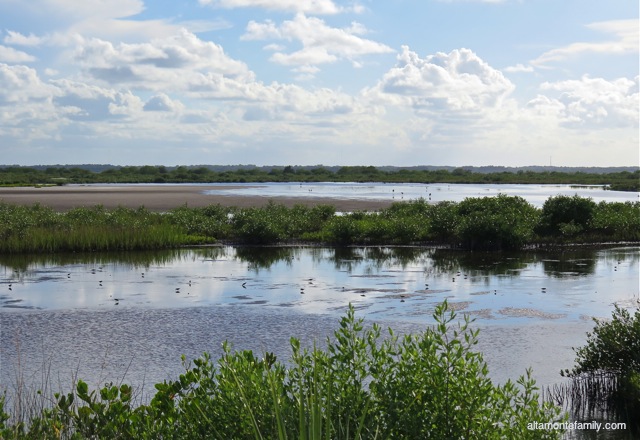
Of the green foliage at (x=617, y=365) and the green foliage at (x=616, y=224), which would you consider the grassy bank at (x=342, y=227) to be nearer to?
the green foliage at (x=616, y=224)

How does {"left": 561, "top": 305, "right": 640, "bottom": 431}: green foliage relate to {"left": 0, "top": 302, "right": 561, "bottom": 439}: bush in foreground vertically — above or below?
below

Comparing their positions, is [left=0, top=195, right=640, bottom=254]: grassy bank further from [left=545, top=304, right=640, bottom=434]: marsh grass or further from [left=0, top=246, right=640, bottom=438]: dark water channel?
[left=545, top=304, right=640, bottom=434]: marsh grass

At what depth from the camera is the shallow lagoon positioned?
594 inches

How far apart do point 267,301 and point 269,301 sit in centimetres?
6

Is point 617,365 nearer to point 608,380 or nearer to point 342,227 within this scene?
point 608,380

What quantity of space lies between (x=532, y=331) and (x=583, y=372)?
4857 mm

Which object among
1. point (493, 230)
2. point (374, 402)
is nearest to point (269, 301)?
point (374, 402)

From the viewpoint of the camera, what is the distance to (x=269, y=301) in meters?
21.6

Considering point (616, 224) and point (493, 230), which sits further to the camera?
point (616, 224)

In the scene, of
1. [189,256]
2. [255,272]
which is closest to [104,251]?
[189,256]

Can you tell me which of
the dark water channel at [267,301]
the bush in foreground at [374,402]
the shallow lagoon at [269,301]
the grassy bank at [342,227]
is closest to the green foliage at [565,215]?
the grassy bank at [342,227]

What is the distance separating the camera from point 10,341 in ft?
54.3

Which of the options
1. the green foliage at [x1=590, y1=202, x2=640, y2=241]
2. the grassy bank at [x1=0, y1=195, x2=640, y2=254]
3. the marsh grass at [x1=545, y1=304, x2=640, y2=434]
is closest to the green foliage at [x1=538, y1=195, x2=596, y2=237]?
the grassy bank at [x1=0, y1=195, x2=640, y2=254]

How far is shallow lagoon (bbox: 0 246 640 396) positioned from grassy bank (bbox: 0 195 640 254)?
68.3 inches
